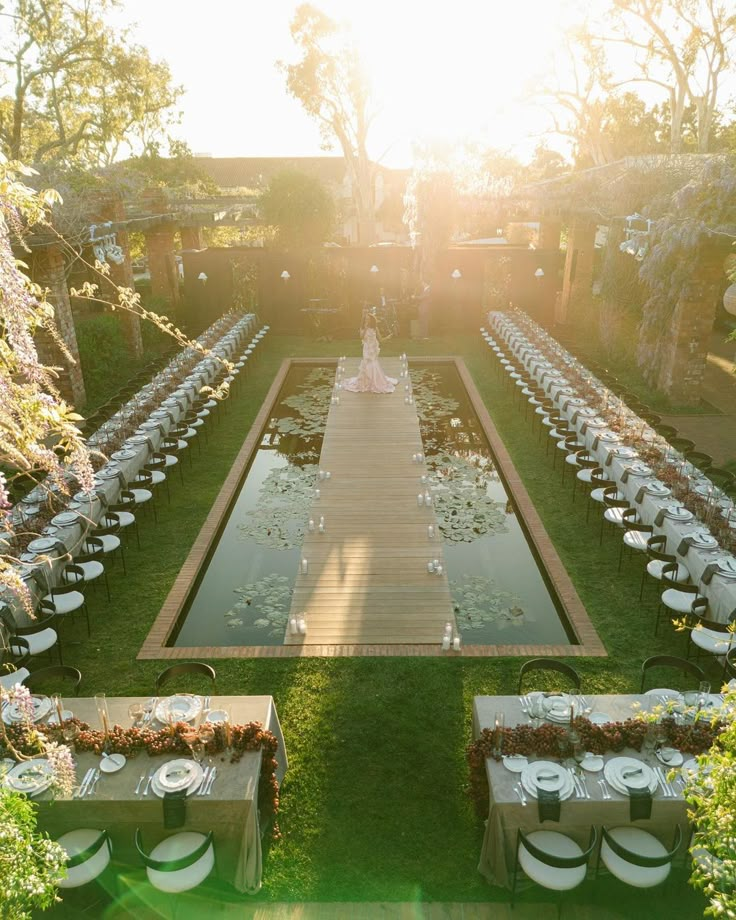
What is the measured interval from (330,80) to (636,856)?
38.0 m

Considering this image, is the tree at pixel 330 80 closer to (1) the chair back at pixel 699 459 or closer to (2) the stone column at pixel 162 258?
(2) the stone column at pixel 162 258

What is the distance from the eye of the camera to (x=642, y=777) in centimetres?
599

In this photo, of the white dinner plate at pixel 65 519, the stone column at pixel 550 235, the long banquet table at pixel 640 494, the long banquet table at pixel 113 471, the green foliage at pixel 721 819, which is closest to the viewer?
the green foliage at pixel 721 819

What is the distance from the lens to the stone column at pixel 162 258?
26.9 m

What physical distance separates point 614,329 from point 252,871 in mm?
21114

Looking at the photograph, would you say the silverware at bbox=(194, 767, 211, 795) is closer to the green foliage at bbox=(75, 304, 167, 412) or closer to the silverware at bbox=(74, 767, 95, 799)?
the silverware at bbox=(74, 767, 95, 799)

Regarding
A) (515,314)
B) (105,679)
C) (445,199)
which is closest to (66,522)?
(105,679)

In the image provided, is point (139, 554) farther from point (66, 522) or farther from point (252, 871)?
point (252, 871)

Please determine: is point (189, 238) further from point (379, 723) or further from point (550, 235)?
point (379, 723)

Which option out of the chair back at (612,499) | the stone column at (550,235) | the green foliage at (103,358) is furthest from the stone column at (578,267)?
the chair back at (612,499)

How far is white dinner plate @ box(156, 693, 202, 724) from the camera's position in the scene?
6.67 metres

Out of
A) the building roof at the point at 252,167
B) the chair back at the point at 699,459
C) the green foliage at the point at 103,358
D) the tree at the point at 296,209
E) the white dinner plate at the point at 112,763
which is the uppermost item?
the building roof at the point at 252,167

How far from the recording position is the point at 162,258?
28.2 metres

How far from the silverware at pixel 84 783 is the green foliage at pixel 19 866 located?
2.23m
